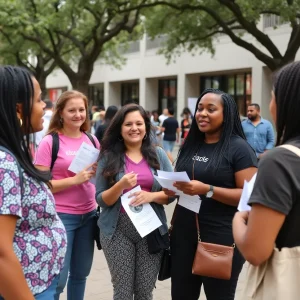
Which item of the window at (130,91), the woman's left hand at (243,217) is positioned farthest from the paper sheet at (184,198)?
the window at (130,91)

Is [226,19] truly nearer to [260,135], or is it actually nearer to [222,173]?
[260,135]

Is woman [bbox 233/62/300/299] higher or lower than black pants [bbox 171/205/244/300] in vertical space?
higher

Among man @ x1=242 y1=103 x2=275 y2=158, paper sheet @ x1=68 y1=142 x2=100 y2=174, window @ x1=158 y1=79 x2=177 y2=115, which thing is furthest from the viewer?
window @ x1=158 y1=79 x2=177 y2=115

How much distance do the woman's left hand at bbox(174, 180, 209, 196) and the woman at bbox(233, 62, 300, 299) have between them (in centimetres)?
111

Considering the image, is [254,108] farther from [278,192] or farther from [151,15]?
[151,15]

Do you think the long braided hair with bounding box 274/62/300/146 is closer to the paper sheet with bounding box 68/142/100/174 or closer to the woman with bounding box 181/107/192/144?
the paper sheet with bounding box 68/142/100/174

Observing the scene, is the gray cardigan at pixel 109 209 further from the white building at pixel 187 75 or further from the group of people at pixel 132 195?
the white building at pixel 187 75

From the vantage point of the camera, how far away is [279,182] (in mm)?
1909

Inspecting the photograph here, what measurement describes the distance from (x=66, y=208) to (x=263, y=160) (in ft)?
7.63

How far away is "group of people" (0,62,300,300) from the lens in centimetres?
197

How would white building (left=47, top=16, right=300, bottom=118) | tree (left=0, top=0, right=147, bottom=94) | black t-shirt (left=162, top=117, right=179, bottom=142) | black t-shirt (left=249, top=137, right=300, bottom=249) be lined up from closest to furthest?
1. black t-shirt (left=249, top=137, right=300, bottom=249)
2. tree (left=0, top=0, right=147, bottom=94)
3. black t-shirt (left=162, top=117, right=179, bottom=142)
4. white building (left=47, top=16, right=300, bottom=118)

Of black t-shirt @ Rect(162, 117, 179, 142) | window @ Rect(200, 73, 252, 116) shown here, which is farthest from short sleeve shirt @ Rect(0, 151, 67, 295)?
window @ Rect(200, 73, 252, 116)

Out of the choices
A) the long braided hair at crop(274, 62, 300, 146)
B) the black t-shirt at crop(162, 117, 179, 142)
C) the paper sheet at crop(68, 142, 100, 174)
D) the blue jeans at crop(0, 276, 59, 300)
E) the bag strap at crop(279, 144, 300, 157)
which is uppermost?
the long braided hair at crop(274, 62, 300, 146)

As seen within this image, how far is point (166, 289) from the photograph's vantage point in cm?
525
